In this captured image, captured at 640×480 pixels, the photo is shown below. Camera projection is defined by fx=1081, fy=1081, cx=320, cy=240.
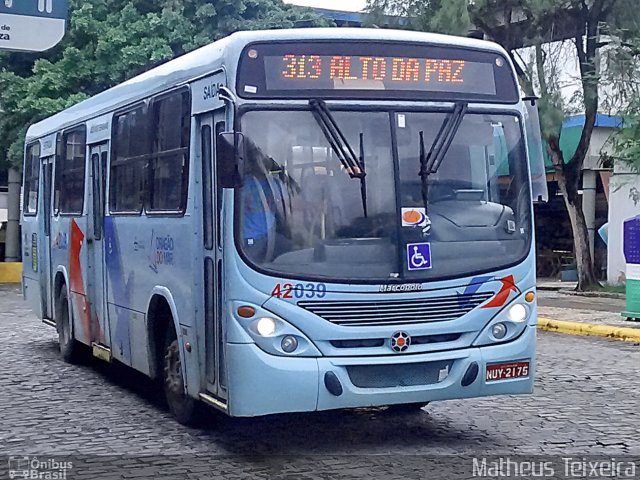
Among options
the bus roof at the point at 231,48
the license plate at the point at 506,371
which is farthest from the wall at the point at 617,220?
the license plate at the point at 506,371

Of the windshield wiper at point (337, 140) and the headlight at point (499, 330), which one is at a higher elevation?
the windshield wiper at point (337, 140)

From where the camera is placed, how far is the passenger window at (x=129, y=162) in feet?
32.2

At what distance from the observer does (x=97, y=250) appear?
11430 mm

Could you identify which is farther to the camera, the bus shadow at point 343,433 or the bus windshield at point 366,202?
the bus shadow at point 343,433

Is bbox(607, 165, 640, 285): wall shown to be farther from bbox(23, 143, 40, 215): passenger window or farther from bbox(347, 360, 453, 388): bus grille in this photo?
bbox(347, 360, 453, 388): bus grille

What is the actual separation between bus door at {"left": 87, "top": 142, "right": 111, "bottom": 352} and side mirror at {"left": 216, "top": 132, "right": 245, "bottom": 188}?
158 inches

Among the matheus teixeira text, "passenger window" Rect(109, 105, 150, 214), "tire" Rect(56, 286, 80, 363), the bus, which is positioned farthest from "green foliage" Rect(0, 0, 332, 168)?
the matheus teixeira text

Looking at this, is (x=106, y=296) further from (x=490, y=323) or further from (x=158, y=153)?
(x=490, y=323)

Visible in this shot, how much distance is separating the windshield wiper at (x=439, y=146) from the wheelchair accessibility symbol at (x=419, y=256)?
0.93ft

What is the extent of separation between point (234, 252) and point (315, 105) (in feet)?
3.84

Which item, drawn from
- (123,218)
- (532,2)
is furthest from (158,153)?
(532,2)

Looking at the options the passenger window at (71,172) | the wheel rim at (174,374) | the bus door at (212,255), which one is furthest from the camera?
the passenger window at (71,172)

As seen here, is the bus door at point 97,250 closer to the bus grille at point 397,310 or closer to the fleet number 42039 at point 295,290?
the fleet number 42039 at point 295,290

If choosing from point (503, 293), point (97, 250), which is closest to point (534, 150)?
point (503, 293)
